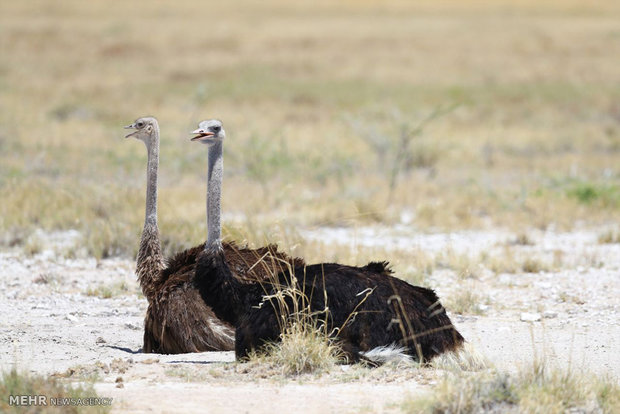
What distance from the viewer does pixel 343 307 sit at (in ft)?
20.8

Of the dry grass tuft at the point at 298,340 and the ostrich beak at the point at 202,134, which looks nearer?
the dry grass tuft at the point at 298,340

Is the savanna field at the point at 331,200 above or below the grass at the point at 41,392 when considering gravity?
above

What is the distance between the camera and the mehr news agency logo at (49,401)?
5117mm

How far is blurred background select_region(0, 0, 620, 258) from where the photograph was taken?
1291 cm

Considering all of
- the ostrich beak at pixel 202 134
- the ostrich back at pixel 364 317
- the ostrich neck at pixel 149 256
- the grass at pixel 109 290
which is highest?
the ostrich beak at pixel 202 134

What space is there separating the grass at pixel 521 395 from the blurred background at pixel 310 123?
1618 mm

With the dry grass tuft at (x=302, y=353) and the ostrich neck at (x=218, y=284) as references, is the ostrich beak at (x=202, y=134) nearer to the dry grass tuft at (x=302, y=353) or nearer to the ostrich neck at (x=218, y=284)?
the ostrich neck at (x=218, y=284)

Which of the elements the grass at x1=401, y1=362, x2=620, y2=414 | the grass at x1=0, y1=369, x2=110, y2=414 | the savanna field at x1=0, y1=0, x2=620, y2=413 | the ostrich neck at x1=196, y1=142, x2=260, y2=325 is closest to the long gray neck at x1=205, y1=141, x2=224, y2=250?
the ostrich neck at x1=196, y1=142, x2=260, y2=325

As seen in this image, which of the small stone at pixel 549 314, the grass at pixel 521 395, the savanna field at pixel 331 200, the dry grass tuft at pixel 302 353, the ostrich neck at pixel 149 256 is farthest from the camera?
the small stone at pixel 549 314

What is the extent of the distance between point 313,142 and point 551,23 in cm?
3830

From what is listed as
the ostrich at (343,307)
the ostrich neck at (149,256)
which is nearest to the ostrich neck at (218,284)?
the ostrich at (343,307)

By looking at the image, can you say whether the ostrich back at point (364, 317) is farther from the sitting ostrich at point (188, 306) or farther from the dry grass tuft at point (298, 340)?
the sitting ostrich at point (188, 306)

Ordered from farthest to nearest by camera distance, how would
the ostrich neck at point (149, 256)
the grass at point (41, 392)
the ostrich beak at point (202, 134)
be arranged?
the ostrich neck at point (149, 256)
the ostrich beak at point (202, 134)
the grass at point (41, 392)

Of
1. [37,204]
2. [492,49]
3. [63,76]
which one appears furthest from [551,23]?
[37,204]
